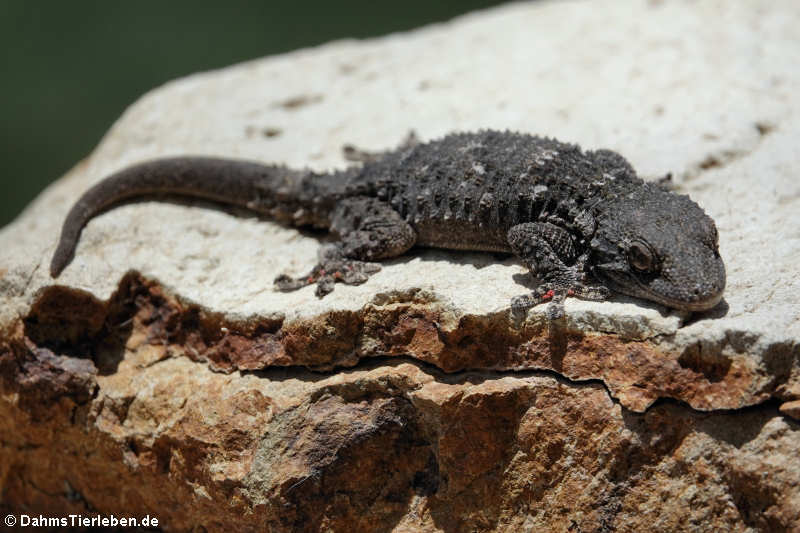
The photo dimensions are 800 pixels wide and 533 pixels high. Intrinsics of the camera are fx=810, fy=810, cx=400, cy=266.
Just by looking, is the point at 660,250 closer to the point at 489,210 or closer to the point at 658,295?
the point at 658,295

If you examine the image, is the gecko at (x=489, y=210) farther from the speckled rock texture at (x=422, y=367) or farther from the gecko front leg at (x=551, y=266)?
the speckled rock texture at (x=422, y=367)

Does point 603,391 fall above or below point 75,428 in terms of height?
above

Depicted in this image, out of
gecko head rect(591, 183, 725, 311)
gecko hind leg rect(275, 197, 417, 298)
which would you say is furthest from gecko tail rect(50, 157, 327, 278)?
gecko head rect(591, 183, 725, 311)

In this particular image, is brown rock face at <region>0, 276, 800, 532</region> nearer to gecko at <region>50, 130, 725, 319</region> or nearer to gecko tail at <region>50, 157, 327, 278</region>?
gecko at <region>50, 130, 725, 319</region>

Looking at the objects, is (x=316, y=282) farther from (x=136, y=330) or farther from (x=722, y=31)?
(x=722, y=31)

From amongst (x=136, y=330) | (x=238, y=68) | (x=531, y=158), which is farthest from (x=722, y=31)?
(x=136, y=330)

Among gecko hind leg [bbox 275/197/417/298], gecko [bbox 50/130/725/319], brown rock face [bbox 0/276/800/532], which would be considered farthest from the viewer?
gecko hind leg [bbox 275/197/417/298]

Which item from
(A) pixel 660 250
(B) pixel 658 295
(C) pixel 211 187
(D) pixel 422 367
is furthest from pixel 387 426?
(C) pixel 211 187
